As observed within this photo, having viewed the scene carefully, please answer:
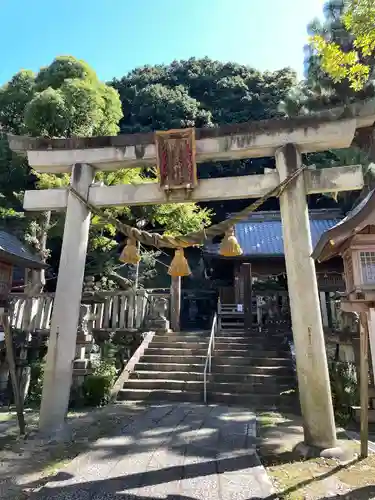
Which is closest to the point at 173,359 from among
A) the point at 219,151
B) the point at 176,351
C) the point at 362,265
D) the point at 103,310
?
Answer: the point at 176,351

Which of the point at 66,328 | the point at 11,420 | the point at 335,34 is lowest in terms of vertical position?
the point at 11,420

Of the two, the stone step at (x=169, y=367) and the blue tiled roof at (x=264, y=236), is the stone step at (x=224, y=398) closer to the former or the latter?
the stone step at (x=169, y=367)

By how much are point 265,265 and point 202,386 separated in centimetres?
948

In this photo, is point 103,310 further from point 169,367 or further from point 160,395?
point 160,395

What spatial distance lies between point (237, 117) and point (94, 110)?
20.0 metres

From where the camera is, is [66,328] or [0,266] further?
[0,266]

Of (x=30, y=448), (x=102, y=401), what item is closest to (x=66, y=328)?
(x=30, y=448)

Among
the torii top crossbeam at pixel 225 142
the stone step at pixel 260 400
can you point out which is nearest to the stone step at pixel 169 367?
the stone step at pixel 260 400

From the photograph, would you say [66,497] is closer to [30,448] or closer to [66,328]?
[30,448]

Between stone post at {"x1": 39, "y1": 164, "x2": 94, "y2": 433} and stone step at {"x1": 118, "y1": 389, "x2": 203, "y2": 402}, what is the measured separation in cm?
295

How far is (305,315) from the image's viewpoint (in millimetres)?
5141

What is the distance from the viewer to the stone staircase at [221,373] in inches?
319

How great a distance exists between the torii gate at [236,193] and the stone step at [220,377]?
371 cm

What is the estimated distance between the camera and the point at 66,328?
18.8 ft
